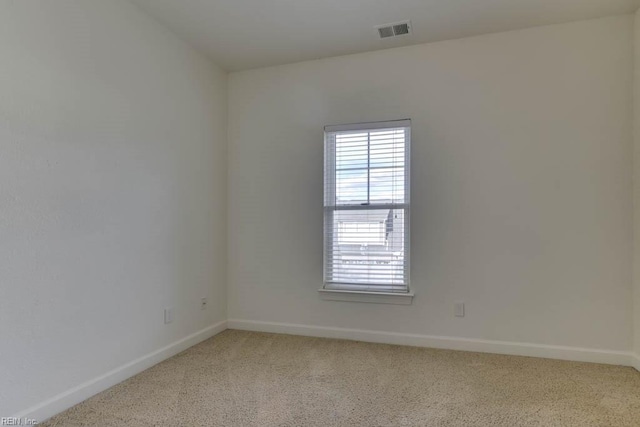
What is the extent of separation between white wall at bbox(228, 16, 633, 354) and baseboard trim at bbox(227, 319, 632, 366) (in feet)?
0.16

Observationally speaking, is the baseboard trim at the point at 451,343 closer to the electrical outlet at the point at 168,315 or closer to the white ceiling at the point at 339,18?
the electrical outlet at the point at 168,315

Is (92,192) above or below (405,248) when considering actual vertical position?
above

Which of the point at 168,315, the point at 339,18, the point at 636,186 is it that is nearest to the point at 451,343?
the point at 636,186

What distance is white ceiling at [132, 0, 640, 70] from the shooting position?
2.49 m

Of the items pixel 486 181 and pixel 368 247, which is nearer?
pixel 486 181

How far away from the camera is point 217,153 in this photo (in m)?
3.43

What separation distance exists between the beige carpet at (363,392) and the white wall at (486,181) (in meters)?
0.38

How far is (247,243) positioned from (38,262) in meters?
1.81

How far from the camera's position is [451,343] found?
2932 millimetres

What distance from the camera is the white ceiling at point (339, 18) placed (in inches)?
98.0

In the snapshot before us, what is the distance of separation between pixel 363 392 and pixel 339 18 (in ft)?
8.53

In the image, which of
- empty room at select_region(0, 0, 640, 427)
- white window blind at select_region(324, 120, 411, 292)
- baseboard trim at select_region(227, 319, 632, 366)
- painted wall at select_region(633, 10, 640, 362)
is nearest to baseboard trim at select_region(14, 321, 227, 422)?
empty room at select_region(0, 0, 640, 427)

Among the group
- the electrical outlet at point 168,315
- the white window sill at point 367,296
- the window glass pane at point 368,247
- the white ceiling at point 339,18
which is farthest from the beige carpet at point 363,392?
the white ceiling at point 339,18

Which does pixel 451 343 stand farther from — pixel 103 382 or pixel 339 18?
pixel 339 18
